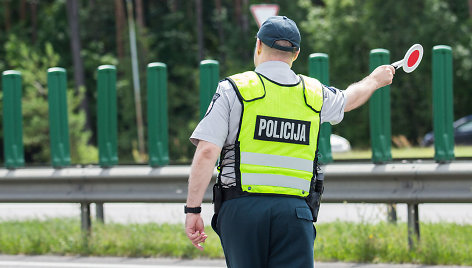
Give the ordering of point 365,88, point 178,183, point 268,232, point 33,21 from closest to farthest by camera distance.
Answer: point 268,232 < point 365,88 < point 178,183 < point 33,21

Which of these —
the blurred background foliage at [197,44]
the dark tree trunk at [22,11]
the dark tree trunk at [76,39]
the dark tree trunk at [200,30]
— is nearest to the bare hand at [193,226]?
the blurred background foliage at [197,44]

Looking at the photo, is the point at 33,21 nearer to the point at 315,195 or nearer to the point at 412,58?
the point at 412,58

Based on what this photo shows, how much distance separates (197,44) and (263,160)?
50670mm

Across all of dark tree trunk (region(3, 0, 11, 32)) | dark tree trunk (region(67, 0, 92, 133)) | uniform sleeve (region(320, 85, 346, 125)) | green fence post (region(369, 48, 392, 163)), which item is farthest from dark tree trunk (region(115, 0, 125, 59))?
uniform sleeve (region(320, 85, 346, 125))

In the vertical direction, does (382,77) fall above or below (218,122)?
above

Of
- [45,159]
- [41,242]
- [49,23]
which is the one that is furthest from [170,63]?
[41,242]

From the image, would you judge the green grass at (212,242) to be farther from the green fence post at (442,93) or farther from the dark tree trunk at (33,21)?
the dark tree trunk at (33,21)

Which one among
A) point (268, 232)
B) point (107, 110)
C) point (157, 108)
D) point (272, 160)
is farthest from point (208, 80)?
point (268, 232)

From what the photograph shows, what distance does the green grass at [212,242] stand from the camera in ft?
24.7

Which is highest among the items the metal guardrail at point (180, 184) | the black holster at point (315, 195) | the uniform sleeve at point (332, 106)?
the uniform sleeve at point (332, 106)

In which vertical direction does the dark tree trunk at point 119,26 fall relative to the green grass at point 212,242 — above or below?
above

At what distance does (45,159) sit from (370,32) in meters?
18.7

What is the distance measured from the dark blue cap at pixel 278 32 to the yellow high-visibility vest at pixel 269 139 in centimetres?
16

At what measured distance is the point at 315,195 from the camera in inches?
165
